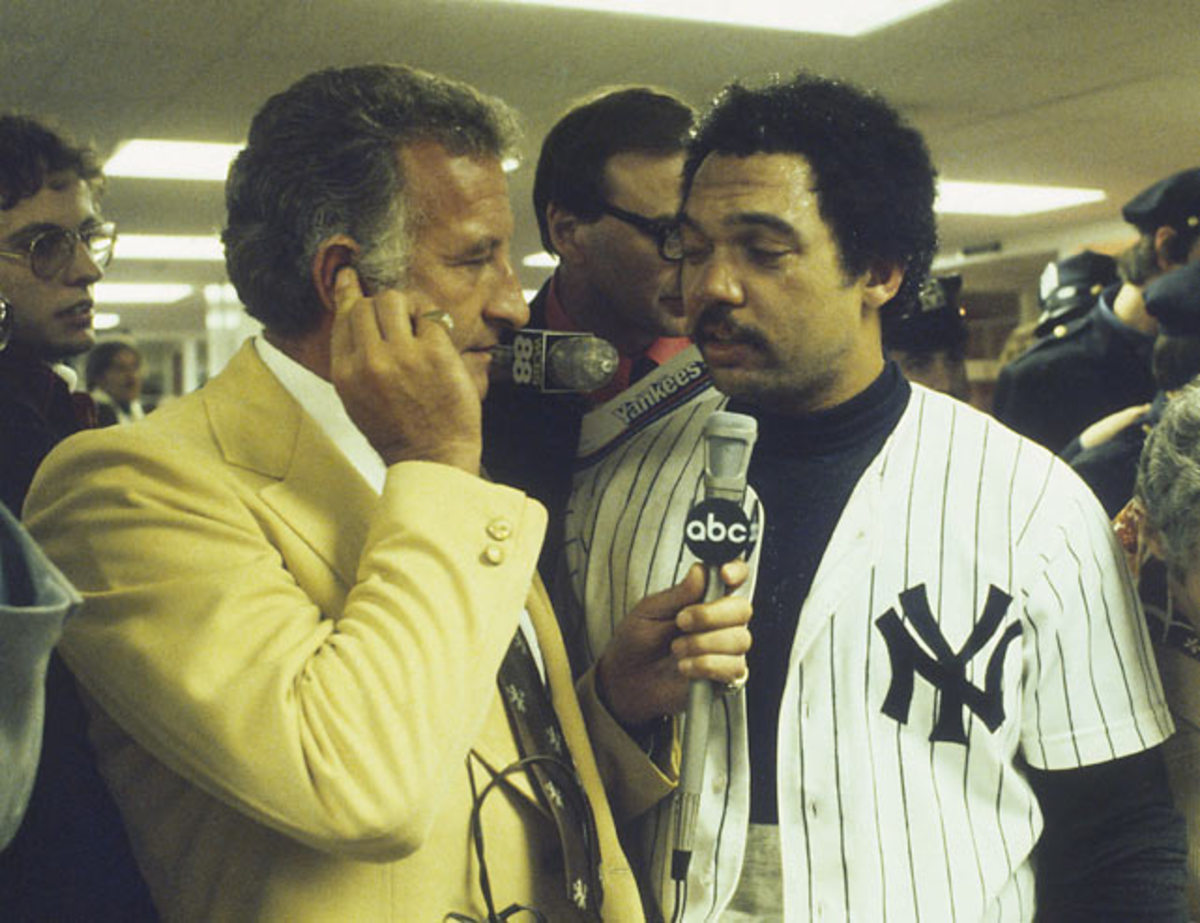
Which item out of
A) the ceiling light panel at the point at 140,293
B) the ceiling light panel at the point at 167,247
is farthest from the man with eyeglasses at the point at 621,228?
the ceiling light panel at the point at 140,293

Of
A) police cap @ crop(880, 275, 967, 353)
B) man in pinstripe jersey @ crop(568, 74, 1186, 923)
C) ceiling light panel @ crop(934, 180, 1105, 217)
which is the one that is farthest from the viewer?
ceiling light panel @ crop(934, 180, 1105, 217)

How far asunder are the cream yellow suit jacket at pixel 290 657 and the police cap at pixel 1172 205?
1830 mm

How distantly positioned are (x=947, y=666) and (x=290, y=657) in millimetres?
752

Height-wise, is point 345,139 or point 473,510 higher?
point 345,139

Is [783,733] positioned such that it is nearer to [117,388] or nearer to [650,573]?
[650,573]

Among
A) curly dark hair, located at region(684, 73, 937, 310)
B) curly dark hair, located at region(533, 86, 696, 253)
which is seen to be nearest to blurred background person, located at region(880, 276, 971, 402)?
curly dark hair, located at region(533, 86, 696, 253)

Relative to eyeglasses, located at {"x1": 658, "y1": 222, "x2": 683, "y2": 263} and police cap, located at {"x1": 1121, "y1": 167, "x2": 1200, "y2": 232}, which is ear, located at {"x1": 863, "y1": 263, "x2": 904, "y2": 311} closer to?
eyeglasses, located at {"x1": 658, "y1": 222, "x2": 683, "y2": 263}

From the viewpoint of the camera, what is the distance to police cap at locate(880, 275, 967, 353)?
276 centimetres

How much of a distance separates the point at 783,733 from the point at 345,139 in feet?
2.71

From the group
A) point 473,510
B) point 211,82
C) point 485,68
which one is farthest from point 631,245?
point 211,82

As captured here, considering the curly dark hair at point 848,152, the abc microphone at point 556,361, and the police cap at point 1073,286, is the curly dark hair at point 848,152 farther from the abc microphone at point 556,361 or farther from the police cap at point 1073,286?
the police cap at point 1073,286

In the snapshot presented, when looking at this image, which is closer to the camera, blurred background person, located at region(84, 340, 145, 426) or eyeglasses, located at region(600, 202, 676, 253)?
eyeglasses, located at region(600, 202, 676, 253)

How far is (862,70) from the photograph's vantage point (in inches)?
250

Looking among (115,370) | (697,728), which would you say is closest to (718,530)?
(697,728)
